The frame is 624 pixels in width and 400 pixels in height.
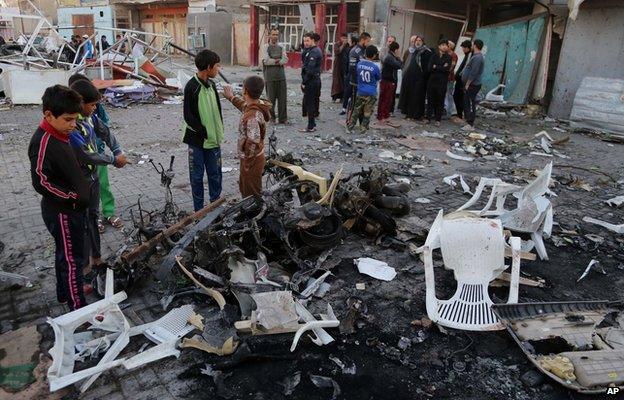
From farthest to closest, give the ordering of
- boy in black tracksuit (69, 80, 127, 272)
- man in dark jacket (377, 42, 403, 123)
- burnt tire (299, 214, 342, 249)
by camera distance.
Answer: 1. man in dark jacket (377, 42, 403, 123)
2. burnt tire (299, 214, 342, 249)
3. boy in black tracksuit (69, 80, 127, 272)

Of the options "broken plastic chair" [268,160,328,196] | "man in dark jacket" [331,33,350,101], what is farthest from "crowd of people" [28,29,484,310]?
"man in dark jacket" [331,33,350,101]

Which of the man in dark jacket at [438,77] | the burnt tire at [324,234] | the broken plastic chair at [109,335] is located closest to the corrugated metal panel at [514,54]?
the man in dark jacket at [438,77]

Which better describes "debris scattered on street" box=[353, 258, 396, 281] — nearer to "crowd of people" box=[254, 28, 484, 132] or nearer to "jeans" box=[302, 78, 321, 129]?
"crowd of people" box=[254, 28, 484, 132]

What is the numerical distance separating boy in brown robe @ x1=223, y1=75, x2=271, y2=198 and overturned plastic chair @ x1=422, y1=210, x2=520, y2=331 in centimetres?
172

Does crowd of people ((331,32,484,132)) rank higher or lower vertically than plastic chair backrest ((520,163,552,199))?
higher

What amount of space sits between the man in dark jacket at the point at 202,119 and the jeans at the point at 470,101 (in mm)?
6875

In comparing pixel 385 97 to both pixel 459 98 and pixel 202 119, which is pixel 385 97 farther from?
pixel 202 119

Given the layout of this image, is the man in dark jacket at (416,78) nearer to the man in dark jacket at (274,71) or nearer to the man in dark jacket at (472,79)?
the man in dark jacket at (472,79)

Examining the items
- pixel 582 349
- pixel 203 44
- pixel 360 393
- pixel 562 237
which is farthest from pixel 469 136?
pixel 203 44

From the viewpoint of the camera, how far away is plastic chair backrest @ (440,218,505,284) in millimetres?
3430

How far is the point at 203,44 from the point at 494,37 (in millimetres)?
16878

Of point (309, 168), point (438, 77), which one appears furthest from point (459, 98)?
point (309, 168)

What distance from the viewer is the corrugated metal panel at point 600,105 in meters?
9.63

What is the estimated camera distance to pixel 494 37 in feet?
41.0
